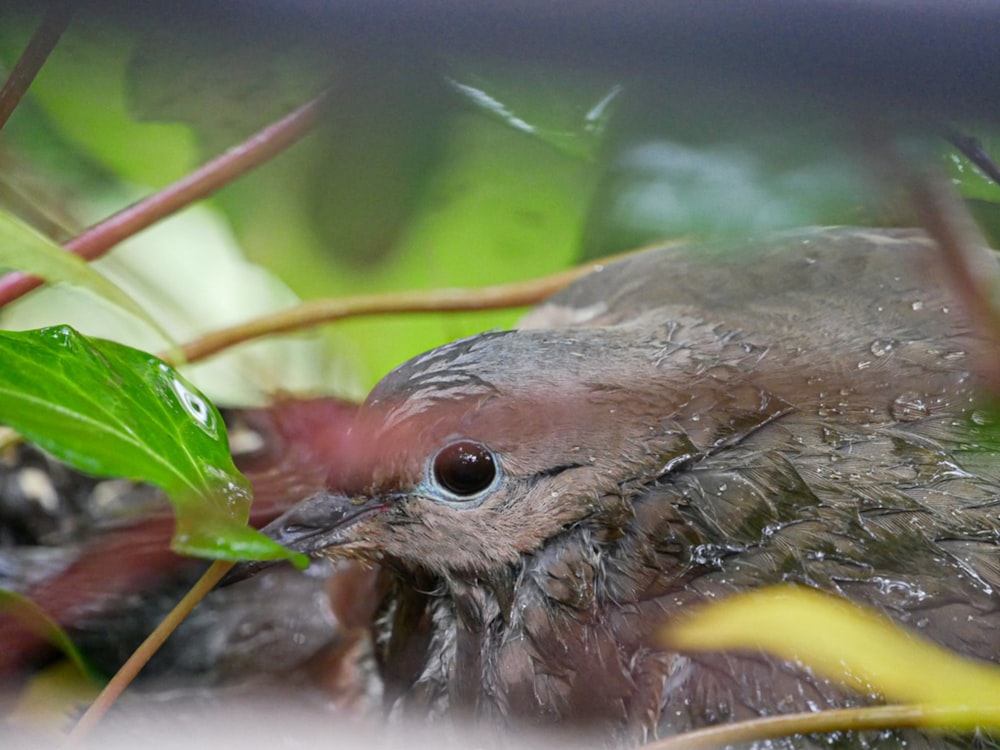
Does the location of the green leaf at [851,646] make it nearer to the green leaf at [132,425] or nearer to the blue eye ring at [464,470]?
the blue eye ring at [464,470]

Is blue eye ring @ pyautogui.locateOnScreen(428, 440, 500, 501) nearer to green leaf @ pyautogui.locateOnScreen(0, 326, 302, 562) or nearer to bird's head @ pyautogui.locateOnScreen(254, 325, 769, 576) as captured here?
bird's head @ pyautogui.locateOnScreen(254, 325, 769, 576)

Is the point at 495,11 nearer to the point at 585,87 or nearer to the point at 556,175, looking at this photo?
the point at 585,87

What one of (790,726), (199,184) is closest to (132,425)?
(790,726)

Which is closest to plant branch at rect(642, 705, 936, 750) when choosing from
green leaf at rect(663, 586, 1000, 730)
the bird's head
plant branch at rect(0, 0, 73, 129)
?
green leaf at rect(663, 586, 1000, 730)

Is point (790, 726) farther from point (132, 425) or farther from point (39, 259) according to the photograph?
point (39, 259)

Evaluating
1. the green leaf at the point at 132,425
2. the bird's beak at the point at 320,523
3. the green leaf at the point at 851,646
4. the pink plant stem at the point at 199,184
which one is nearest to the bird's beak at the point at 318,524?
the bird's beak at the point at 320,523

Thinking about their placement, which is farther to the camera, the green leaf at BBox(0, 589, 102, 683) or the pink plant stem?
the pink plant stem

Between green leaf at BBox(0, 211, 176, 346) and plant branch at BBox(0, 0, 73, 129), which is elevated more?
plant branch at BBox(0, 0, 73, 129)

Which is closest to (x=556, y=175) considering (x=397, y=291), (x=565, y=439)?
(x=397, y=291)
